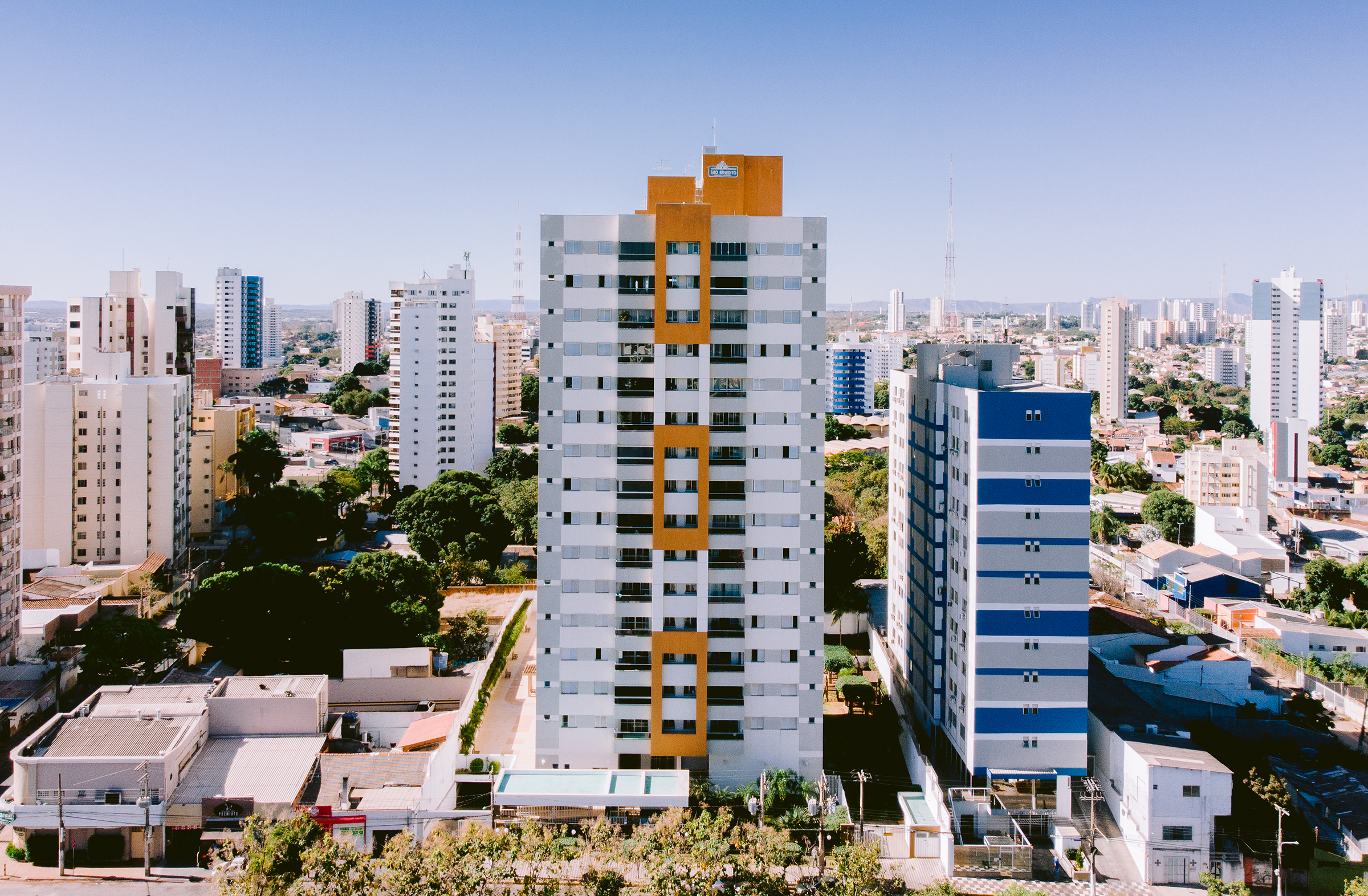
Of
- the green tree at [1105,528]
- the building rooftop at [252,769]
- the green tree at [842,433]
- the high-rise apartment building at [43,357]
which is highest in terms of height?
the high-rise apartment building at [43,357]

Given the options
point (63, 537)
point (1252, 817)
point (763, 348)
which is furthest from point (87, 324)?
point (1252, 817)

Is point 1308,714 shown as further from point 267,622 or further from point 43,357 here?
point 43,357

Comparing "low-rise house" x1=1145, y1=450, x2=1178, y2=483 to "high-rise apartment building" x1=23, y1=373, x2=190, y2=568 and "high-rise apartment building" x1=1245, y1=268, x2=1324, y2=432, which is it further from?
"high-rise apartment building" x1=23, y1=373, x2=190, y2=568

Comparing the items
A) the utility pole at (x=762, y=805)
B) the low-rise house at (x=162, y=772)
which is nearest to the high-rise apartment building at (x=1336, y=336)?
the utility pole at (x=762, y=805)

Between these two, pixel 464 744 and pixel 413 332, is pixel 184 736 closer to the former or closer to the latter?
pixel 464 744

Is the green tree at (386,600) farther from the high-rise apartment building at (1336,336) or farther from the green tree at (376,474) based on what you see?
the high-rise apartment building at (1336,336)
